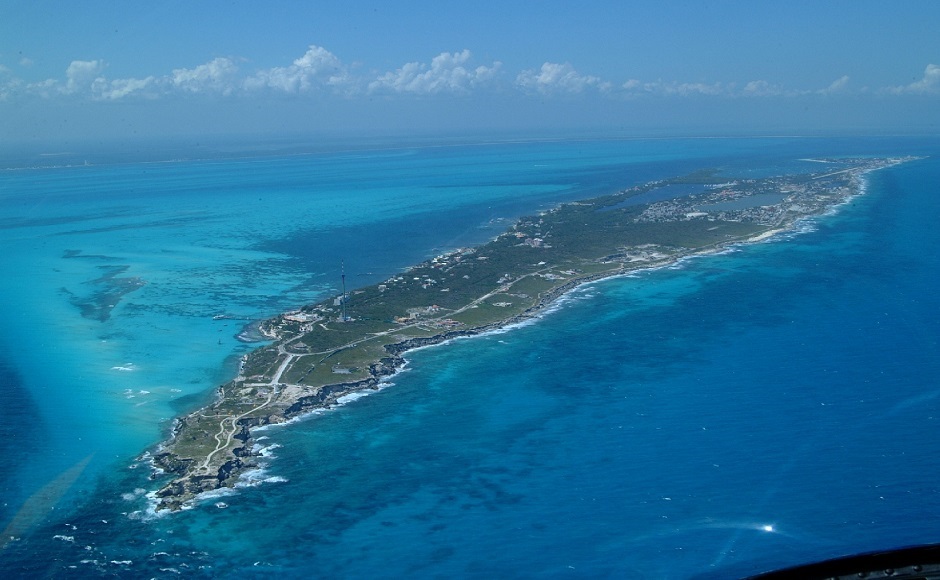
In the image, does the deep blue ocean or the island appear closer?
the deep blue ocean

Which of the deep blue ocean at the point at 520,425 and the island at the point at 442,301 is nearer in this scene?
the deep blue ocean at the point at 520,425

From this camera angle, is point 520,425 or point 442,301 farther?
point 442,301

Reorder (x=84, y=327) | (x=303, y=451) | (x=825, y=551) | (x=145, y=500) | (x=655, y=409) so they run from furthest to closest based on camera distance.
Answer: (x=84, y=327), (x=655, y=409), (x=303, y=451), (x=145, y=500), (x=825, y=551)

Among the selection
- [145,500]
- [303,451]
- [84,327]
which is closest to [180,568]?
[145,500]

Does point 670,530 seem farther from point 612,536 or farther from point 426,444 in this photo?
point 426,444
